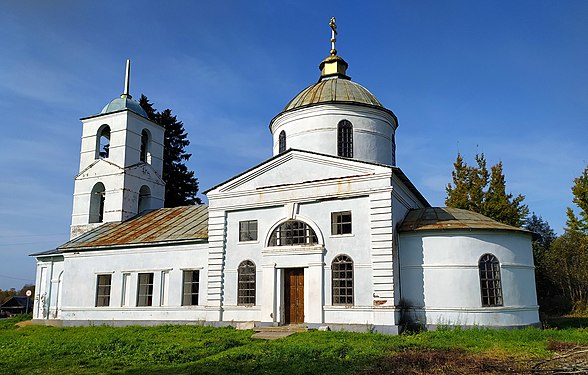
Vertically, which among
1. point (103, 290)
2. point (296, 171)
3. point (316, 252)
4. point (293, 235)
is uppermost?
point (296, 171)

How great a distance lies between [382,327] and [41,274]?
18328 mm

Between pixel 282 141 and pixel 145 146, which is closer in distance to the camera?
pixel 282 141

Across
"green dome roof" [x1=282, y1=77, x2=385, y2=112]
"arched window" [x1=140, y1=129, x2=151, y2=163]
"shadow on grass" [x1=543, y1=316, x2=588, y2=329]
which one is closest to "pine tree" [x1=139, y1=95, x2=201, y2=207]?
"arched window" [x1=140, y1=129, x2=151, y2=163]

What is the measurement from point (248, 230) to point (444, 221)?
23.5 feet

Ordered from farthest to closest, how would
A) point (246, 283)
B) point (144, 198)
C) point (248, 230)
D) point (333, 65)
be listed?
point (144, 198) < point (333, 65) < point (248, 230) < point (246, 283)

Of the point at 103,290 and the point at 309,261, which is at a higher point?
the point at 309,261

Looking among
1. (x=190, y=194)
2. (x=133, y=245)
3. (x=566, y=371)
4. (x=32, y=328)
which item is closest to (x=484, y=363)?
(x=566, y=371)

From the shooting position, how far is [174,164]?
134 feet

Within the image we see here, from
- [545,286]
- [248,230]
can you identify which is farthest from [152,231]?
[545,286]

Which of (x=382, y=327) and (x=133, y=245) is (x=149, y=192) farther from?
(x=382, y=327)

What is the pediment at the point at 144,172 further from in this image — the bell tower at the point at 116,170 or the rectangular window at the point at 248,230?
the rectangular window at the point at 248,230

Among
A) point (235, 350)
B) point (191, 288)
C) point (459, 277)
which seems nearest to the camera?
point (235, 350)

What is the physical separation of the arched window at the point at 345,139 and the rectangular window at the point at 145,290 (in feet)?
32.0

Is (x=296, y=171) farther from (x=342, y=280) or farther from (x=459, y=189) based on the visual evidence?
(x=459, y=189)
